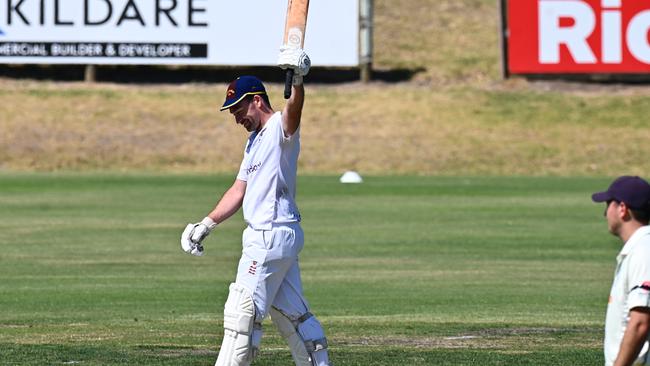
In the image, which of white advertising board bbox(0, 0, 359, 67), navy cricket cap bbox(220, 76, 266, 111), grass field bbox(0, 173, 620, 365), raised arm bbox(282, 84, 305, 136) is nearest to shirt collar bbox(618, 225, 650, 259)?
raised arm bbox(282, 84, 305, 136)

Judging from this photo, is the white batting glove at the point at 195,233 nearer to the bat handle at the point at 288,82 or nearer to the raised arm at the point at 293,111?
the raised arm at the point at 293,111

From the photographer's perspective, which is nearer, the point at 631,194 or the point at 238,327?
the point at 631,194

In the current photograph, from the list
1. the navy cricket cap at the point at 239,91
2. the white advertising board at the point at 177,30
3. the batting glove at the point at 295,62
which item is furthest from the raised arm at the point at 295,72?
the white advertising board at the point at 177,30

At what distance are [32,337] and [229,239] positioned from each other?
408 inches

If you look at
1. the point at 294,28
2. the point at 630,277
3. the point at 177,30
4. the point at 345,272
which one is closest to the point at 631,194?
the point at 630,277

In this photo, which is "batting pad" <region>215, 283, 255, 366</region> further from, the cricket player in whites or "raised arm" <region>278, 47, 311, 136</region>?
"raised arm" <region>278, 47, 311, 136</region>

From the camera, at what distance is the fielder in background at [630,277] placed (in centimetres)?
643

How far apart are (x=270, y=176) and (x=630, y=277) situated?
115 inches

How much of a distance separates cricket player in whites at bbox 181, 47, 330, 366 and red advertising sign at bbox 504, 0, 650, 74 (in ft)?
103

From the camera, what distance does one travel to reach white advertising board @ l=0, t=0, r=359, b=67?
40.3 metres

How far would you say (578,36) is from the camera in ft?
131

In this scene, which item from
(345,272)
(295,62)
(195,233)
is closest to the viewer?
(295,62)

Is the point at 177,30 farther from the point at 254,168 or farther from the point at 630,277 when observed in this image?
the point at 630,277

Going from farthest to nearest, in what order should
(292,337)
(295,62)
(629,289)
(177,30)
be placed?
(177,30) → (292,337) → (295,62) → (629,289)
